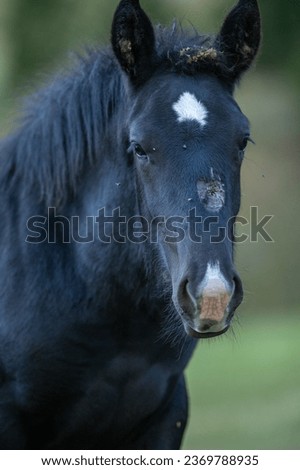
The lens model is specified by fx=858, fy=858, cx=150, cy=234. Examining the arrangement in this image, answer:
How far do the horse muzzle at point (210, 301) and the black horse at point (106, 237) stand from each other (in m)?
0.35

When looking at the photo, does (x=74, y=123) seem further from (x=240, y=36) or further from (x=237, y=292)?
(x=237, y=292)

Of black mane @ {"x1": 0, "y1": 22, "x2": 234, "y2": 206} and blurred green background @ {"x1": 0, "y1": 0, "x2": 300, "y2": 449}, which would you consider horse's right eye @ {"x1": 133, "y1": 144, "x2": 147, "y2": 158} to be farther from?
blurred green background @ {"x1": 0, "y1": 0, "x2": 300, "y2": 449}

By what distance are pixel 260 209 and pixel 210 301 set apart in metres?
10.2

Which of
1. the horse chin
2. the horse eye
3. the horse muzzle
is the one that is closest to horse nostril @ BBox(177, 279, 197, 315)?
the horse muzzle

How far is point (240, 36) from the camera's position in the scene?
4242 mm

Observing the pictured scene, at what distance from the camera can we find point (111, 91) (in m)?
4.32

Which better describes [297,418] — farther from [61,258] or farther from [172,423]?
[61,258]

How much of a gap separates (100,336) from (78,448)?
24.8 inches

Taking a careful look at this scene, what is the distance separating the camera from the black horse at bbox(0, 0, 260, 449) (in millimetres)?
4000
